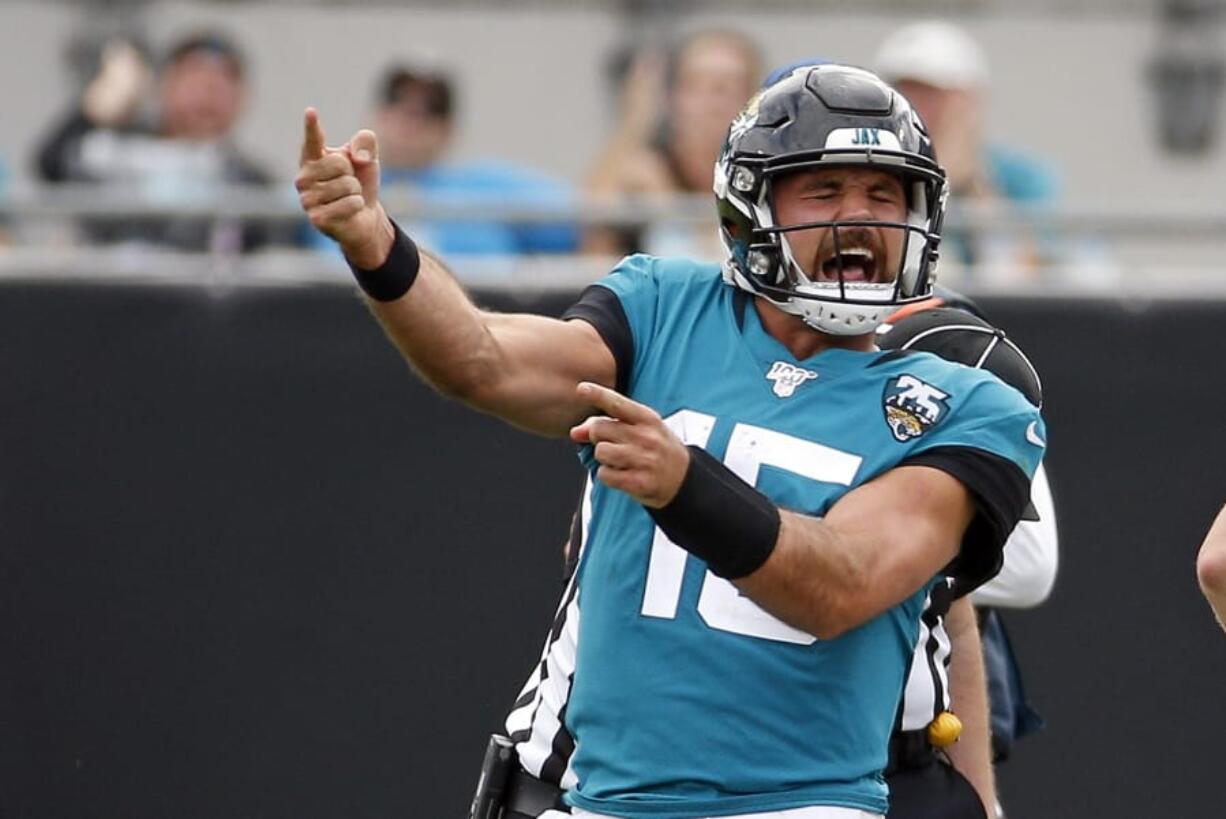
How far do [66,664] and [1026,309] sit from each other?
310cm

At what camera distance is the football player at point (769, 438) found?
13.6 feet

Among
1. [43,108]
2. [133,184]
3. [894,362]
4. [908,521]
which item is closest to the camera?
[908,521]

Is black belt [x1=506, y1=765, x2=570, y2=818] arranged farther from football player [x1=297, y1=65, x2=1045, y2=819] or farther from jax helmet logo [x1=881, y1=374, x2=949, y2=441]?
jax helmet logo [x1=881, y1=374, x2=949, y2=441]

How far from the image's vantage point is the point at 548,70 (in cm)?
1324

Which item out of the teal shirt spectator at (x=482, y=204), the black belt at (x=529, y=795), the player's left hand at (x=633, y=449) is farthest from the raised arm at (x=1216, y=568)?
the teal shirt spectator at (x=482, y=204)

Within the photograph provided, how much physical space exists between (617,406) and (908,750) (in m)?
1.39

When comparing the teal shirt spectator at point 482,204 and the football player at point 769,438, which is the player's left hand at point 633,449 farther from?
the teal shirt spectator at point 482,204

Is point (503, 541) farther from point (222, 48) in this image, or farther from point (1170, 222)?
point (222, 48)

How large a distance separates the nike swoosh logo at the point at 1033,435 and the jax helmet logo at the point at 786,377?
392 millimetres

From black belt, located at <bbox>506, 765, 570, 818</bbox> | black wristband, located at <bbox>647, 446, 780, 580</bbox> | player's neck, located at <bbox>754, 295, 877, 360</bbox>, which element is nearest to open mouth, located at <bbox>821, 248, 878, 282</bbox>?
player's neck, located at <bbox>754, 295, 877, 360</bbox>

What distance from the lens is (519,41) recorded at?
1322 centimetres

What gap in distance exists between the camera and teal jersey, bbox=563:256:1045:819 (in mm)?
4191

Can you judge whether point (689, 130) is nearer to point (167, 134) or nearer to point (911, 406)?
point (167, 134)

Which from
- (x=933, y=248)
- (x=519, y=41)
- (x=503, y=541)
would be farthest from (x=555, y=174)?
(x=933, y=248)
